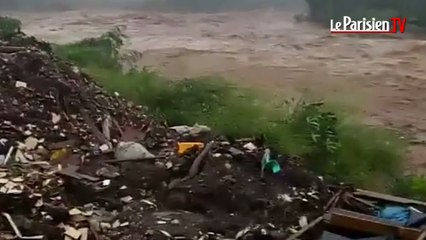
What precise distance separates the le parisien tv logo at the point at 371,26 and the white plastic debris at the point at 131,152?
9.60 metres

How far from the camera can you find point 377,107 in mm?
8695

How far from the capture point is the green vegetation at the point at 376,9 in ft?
44.5

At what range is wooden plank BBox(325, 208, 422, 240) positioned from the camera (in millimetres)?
3477

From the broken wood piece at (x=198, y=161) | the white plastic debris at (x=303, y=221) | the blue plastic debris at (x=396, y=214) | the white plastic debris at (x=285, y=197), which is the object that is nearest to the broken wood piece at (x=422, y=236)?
the blue plastic debris at (x=396, y=214)

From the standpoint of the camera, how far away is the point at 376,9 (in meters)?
13.8

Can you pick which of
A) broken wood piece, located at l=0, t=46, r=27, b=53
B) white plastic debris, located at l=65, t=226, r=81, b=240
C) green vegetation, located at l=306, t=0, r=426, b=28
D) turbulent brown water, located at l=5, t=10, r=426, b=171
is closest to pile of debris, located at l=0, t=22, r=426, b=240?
white plastic debris, located at l=65, t=226, r=81, b=240

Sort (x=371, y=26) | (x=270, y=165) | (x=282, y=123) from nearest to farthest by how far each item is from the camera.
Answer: (x=270, y=165)
(x=282, y=123)
(x=371, y=26)

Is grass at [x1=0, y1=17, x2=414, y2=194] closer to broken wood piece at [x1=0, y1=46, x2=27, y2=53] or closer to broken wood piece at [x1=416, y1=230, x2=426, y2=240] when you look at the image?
broken wood piece at [x1=0, y1=46, x2=27, y2=53]

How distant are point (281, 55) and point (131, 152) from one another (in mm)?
7688

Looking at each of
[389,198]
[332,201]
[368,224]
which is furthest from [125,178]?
[389,198]

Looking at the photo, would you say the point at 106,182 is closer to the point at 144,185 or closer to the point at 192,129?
the point at 144,185

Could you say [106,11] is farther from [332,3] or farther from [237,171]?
[237,171]

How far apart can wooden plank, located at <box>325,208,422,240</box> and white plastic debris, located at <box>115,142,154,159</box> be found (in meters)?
1.40

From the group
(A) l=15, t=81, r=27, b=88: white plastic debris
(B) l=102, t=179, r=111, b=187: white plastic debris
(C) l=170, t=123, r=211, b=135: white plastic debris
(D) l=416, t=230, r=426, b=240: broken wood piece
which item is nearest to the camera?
(D) l=416, t=230, r=426, b=240: broken wood piece
